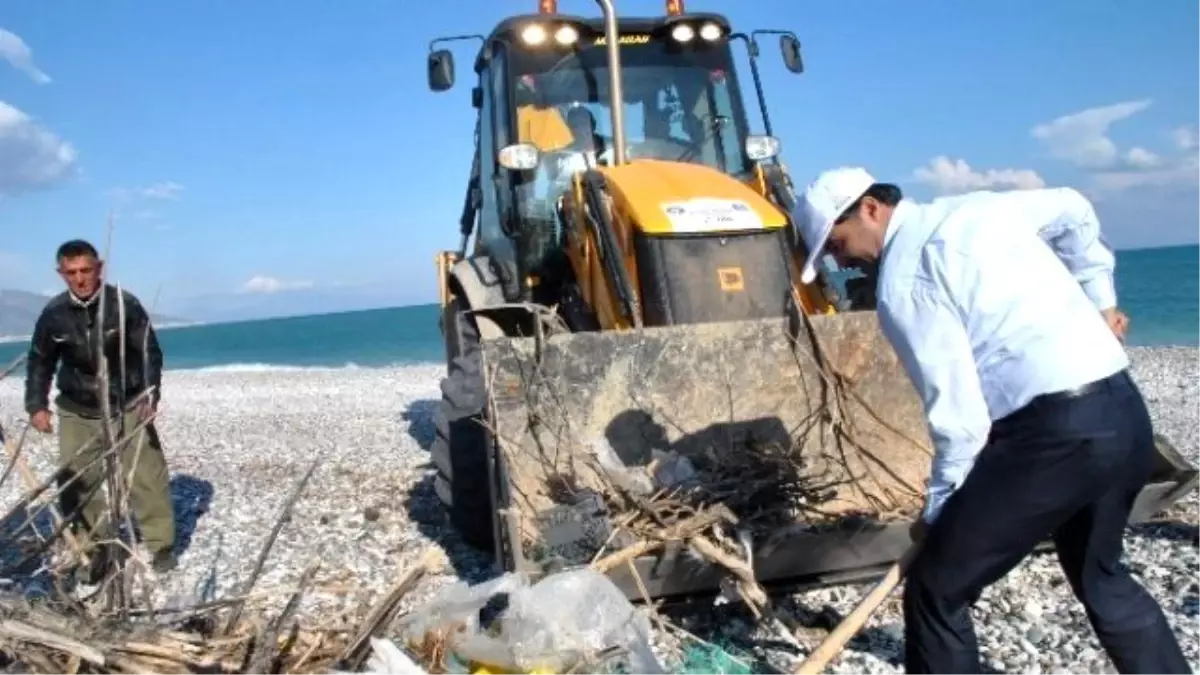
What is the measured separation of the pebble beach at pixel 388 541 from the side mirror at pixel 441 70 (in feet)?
8.96

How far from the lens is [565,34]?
270 inches

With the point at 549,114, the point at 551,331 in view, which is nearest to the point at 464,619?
the point at 551,331

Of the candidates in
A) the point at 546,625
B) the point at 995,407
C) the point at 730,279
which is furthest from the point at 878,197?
the point at 730,279

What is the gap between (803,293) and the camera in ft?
19.8

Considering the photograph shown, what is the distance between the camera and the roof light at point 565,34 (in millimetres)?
6859

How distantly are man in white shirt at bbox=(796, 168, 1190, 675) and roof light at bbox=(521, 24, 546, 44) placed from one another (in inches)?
158

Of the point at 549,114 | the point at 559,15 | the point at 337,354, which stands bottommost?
the point at 337,354

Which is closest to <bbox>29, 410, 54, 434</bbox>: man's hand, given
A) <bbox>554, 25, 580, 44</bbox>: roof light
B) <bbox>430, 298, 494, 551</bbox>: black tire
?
<bbox>430, 298, 494, 551</bbox>: black tire

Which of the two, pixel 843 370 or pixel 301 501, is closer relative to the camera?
pixel 843 370

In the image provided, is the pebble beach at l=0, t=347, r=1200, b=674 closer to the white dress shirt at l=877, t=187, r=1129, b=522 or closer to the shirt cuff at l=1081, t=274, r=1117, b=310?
the shirt cuff at l=1081, t=274, r=1117, b=310

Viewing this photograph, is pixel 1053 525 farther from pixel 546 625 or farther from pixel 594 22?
pixel 594 22

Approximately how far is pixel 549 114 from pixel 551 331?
1.86m

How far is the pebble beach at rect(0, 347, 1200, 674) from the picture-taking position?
4.29 meters

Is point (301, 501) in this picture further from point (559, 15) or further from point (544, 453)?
point (559, 15)
